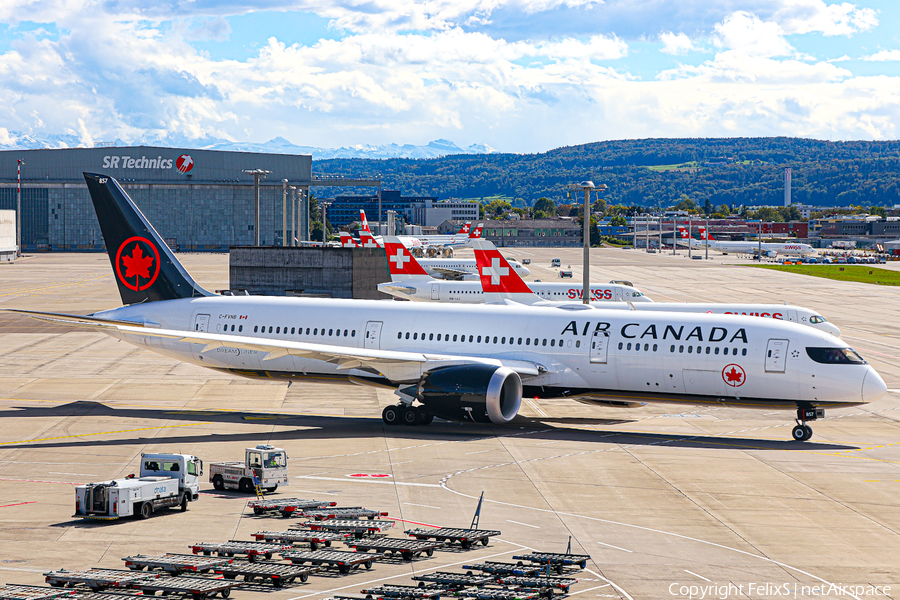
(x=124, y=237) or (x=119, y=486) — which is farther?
(x=124, y=237)

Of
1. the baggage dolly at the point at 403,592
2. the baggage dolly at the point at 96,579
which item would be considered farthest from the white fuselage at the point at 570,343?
the baggage dolly at the point at 96,579

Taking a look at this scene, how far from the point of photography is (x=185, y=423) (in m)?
35.6

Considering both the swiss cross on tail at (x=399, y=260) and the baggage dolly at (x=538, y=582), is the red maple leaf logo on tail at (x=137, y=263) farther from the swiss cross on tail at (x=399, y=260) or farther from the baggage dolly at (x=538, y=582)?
the swiss cross on tail at (x=399, y=260)

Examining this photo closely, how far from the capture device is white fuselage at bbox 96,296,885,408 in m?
32.8

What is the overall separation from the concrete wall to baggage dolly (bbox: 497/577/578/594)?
48941 mm

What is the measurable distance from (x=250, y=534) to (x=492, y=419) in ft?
44.8

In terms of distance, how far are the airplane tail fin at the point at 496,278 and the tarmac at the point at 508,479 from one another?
730 inches

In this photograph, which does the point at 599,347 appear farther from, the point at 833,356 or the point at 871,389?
the point at 871,389

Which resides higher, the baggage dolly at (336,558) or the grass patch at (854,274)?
the grass patch at (854,274)

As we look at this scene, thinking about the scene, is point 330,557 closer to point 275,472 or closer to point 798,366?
point 275,472

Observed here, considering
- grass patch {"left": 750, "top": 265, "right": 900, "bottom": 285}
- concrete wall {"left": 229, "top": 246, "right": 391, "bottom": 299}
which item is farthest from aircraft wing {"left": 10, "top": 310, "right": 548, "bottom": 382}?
grass patch {"left": 750, "top": 265, "right": 900, "bottom": 285}

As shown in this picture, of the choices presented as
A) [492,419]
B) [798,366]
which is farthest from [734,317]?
[492,419]

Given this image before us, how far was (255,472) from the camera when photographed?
24734 millimetres

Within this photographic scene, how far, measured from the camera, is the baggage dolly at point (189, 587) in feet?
52.5
